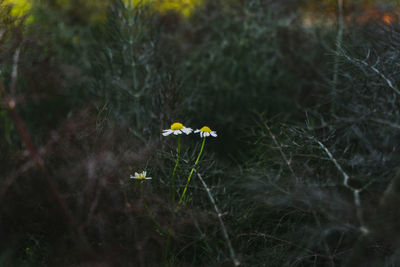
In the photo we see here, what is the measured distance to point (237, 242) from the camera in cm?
154

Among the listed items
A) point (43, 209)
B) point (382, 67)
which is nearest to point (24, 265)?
point (43, 209)

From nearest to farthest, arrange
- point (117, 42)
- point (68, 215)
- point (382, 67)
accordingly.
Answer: point (68, 215) < point (382, 67) < point (117, 42)

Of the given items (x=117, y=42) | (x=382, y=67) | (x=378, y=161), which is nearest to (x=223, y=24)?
(x=117, y=42)

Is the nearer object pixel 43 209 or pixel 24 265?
pixel 24 265

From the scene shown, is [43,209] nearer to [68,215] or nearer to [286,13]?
[68,215]

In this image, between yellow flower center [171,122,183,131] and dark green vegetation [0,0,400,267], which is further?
yellow flower center [171,122,183,131]

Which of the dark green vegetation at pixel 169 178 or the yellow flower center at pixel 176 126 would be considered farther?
the yellow flower center at pixel 176 126

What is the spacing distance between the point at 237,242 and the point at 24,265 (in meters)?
0.81

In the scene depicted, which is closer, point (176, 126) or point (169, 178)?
point (169, 178)

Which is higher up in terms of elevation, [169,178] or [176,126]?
[176,126]

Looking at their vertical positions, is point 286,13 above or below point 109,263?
above

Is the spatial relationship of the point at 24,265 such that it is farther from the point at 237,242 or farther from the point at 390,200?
the point at 390,200

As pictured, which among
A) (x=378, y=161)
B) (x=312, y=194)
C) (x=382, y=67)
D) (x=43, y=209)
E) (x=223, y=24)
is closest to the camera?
(x=312, y=194)

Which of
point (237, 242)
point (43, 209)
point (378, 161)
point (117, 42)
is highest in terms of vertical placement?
point (117, 42)
